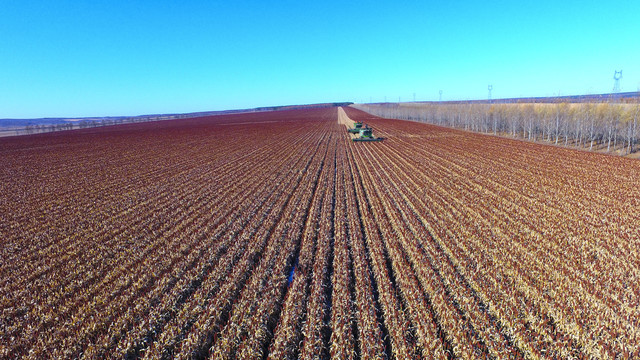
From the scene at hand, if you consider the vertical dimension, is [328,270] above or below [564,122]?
below

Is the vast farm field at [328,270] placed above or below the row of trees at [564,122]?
below

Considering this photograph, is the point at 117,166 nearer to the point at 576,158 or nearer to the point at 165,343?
the point at 165,343

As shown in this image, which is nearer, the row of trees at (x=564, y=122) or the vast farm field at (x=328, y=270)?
the vast farm field at (x=328, y=270)

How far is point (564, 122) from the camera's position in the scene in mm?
41906

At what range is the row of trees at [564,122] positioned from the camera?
35.2 meters

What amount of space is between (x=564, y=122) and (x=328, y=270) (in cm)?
4986

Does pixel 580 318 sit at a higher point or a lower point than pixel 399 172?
lower

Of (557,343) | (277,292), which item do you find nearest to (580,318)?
(557,343)

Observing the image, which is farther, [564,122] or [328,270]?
[564,122]

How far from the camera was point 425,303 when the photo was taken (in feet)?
22.5

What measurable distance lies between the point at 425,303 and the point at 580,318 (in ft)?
10.6

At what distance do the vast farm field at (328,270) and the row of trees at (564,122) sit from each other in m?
26.9

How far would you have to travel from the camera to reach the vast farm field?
19.4 feet

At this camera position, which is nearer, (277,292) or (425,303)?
(425,303)
